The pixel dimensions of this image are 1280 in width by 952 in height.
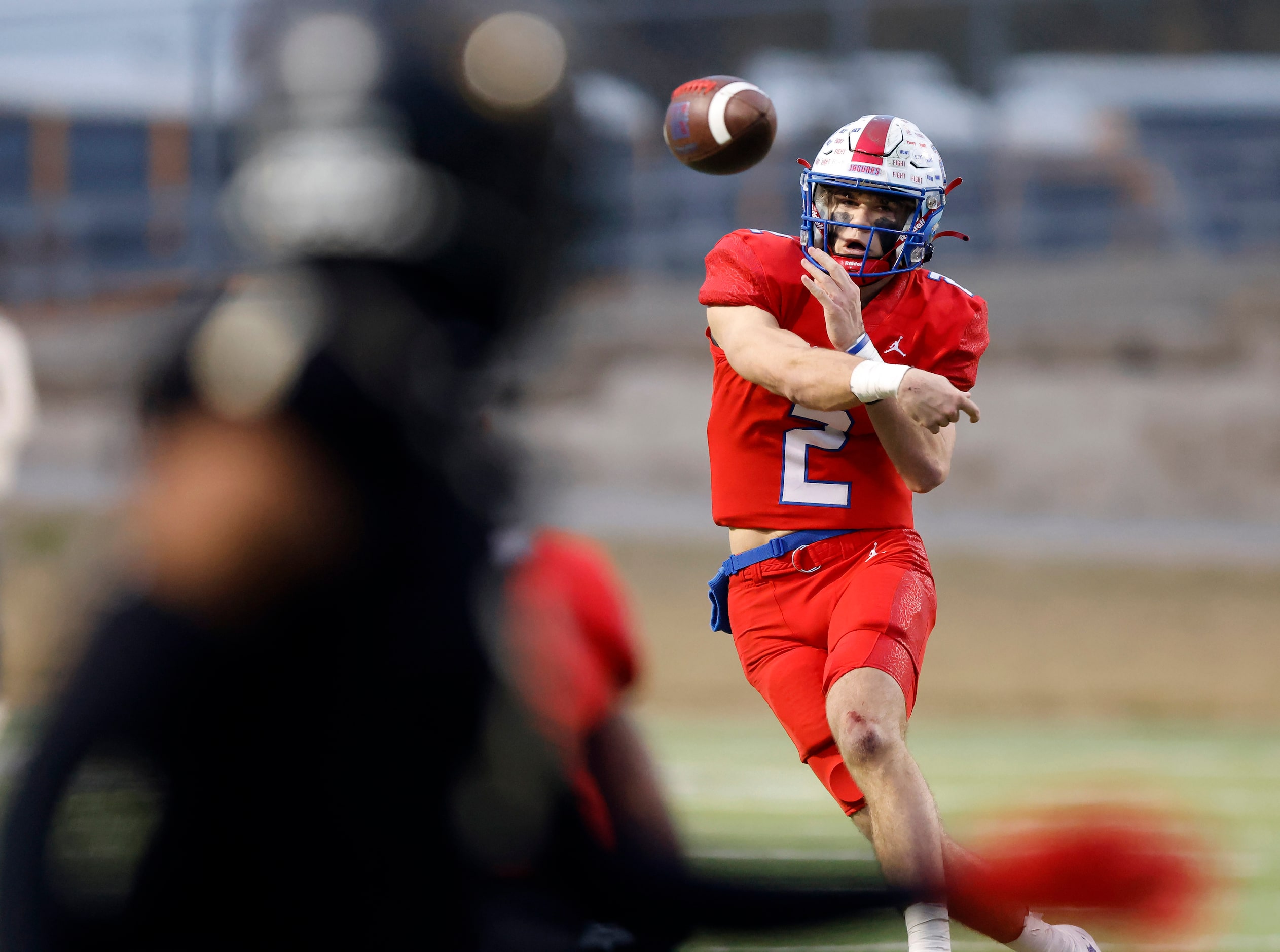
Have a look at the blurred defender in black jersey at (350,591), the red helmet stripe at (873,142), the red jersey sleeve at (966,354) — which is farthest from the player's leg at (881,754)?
the blurred defender in black jersey at (350,591)

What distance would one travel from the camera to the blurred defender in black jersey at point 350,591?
116cm

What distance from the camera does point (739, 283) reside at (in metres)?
3.46

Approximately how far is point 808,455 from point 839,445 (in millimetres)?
76

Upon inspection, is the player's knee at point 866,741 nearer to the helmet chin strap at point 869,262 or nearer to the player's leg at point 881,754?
the player's leg at point 881,754

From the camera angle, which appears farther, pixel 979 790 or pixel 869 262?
pixel 979 790

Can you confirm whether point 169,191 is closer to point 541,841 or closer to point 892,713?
point 892,713

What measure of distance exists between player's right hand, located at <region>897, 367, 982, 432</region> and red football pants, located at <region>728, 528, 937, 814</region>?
50cm

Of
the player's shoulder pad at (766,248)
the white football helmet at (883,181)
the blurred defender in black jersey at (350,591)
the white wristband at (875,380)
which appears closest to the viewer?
the blurred defender in black jersey at (350,591)

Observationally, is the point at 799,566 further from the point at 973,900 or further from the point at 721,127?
the point at 973,900

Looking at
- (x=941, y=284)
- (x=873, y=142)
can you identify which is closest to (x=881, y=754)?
(x=941, y=284)

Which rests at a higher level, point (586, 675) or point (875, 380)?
point (875, 380)

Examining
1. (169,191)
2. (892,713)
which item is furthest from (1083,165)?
(892,713)

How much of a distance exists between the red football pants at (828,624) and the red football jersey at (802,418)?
8 centimetres

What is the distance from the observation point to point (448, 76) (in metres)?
1.15
